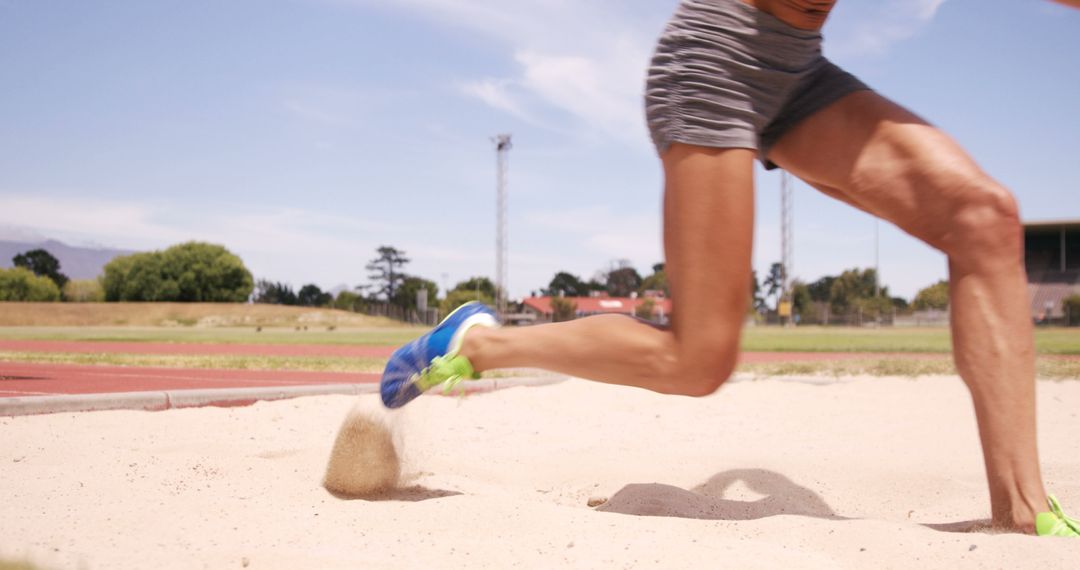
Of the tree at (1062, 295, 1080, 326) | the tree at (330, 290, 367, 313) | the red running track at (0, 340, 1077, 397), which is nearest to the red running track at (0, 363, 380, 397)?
the red running track at (0, 340, 1077, 397)

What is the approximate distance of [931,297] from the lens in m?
71.4

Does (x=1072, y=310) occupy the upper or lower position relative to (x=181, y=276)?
lower

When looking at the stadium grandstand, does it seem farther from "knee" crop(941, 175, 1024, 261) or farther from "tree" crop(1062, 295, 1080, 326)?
"knee" crop(941, 175, 1024, 261)

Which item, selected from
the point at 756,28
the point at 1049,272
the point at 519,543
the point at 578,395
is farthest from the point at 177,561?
the point at 1049,272

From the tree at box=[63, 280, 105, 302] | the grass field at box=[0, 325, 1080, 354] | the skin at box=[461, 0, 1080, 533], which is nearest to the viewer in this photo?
the skin at box=[461, 0, 1080, 533]

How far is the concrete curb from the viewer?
370 cm

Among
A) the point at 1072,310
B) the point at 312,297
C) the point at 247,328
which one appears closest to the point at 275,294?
the point at 312,297

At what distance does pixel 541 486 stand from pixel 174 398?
94.5 inches

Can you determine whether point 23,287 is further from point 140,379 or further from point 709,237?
point 709,237

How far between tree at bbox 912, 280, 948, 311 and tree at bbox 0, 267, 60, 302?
6854cm

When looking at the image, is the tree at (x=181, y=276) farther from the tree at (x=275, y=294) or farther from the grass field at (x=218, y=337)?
the grass field at (x=218, y=337)

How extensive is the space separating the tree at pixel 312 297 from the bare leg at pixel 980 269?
7487cm

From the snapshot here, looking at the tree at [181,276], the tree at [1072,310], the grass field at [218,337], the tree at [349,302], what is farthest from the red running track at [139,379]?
the tree at [181,276]

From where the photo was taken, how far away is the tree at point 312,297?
77.7m
